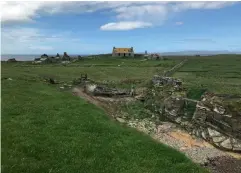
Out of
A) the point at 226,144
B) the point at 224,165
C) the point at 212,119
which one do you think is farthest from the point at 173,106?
the point at 224,165

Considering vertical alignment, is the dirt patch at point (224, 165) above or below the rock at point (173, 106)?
below

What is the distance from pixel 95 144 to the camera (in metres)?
30.0

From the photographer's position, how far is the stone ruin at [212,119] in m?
40.6

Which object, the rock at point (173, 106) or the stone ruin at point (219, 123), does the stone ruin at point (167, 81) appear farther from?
the stone ruin at point (219, 123)

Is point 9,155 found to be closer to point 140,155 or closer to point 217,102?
point 140,155

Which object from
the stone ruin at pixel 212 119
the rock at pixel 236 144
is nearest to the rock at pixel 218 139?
the stone ruin at pixel 212 119

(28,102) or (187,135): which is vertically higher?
(28,102)

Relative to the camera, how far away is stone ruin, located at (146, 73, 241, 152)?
4057 centimetres

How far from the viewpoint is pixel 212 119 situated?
44.4 m

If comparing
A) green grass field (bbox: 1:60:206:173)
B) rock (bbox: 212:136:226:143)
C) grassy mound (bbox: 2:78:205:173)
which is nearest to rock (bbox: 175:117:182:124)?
rock (bbox: 212:136:226:143)

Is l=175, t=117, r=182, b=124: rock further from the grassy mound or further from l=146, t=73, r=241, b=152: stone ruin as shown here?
the grassy mound

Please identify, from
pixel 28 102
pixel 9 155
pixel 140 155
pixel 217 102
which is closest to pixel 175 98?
pixel 217 102

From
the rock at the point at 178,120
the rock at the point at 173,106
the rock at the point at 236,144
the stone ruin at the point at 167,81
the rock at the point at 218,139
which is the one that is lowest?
the rock at the point at 236,144

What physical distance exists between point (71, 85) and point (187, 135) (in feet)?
113
